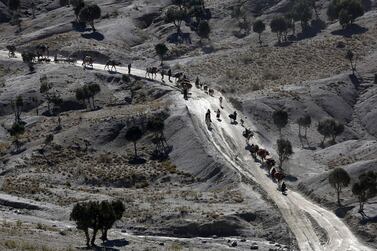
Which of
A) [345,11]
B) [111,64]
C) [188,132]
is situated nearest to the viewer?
[188,132]

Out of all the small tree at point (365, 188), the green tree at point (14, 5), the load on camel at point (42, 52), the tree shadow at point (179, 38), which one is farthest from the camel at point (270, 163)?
the green tree at point (14, 5)

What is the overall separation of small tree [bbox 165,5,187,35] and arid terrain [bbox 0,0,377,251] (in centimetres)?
283

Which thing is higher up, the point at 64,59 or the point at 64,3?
the point at 64,3

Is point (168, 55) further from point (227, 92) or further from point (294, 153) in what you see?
point (294, 153)

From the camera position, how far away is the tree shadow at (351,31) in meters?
158

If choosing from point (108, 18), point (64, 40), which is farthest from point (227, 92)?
point (108, 18)

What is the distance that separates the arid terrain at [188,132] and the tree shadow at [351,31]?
58cm

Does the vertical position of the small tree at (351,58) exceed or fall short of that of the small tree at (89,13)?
it falls short

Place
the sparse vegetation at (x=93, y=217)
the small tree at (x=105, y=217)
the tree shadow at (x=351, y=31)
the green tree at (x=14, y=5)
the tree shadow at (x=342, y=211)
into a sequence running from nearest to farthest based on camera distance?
1. the sparse vegetation at (x=93, y=217)
2. the small tree at (x=105, y=217)
3. the tree shadow at (x=342, y=211)
4. the tree shadow at (x=351, y=31)
5. the green tree at (x=14, y=5)

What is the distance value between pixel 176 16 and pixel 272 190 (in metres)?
92.4

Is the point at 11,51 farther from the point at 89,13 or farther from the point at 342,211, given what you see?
the point at 342,211

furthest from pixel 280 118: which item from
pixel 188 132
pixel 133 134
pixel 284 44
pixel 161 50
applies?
pixel 284 44

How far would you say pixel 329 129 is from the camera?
368 ft

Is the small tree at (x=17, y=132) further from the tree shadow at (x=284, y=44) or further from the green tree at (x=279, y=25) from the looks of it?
the green tree at (x=279, y=25)
